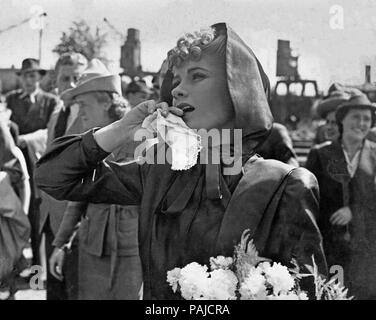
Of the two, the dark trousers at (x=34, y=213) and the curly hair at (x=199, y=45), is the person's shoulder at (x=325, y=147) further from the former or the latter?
the curly hair at (x=199, y=45)

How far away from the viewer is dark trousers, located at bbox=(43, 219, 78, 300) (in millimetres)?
5367

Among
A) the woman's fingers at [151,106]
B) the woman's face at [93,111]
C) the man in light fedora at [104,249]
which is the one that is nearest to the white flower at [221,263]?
the woman's fingers at [151,106]

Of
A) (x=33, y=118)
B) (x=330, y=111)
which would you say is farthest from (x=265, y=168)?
(x=33, y=118)

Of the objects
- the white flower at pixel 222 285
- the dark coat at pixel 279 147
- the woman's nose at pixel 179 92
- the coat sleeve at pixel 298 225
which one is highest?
the woman's nose at pixel 179 92

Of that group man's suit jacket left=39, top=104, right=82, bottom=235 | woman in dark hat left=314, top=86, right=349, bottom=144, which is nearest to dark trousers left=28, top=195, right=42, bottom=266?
man's suit jacket left=39, top=104, right=82, bottom=235

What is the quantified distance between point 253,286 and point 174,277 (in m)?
0.30

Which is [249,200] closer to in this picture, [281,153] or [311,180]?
[311,180]

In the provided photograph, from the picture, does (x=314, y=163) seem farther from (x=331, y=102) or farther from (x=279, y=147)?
(x=331, y=102)

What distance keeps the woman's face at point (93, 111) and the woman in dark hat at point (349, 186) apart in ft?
4.93

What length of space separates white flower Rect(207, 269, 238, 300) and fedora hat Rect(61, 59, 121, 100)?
2094 mm

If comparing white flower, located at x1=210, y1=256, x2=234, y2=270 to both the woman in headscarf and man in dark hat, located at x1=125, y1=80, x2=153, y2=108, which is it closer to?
the woman in headscarf

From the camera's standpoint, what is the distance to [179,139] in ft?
10.3

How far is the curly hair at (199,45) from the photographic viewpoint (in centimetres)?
322

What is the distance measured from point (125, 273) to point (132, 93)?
5.34ft
